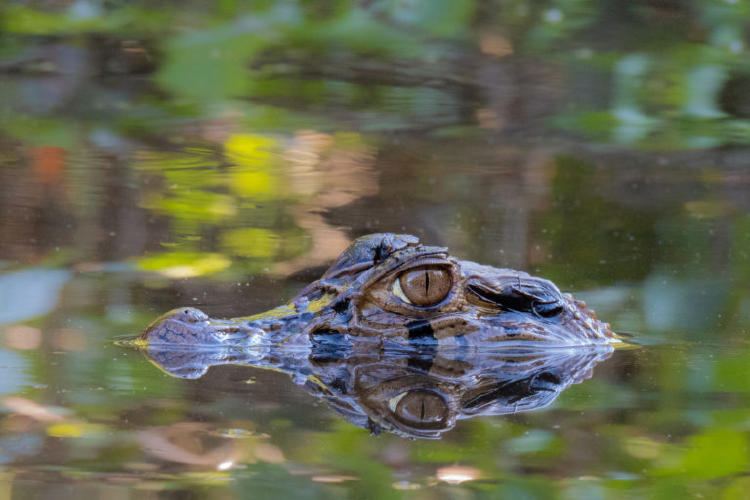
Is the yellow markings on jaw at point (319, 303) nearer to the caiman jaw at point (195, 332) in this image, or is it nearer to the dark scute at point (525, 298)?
the caiman jaw at point (195, 332)

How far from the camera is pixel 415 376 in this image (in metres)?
2.49

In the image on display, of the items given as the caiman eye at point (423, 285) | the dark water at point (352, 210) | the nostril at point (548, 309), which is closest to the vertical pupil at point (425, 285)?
the caiman eye at point (423, 285)

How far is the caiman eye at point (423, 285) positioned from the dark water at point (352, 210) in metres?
0.43

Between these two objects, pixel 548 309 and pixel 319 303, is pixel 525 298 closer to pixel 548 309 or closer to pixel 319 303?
pixel 548 309

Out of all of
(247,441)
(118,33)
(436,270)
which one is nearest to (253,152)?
(118,33)

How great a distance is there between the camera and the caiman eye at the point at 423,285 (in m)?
2.67

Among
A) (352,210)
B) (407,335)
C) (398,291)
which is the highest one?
(398,291)

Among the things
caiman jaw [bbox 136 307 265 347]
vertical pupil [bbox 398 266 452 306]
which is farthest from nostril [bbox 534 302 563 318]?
caiman jaw [bbox 136 307 265 347]

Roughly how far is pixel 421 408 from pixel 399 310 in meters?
0.52

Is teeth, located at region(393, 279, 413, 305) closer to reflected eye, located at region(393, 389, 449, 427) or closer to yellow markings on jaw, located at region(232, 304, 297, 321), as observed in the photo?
yellow markings on jaw, located at region(232, 304, 297, 321)

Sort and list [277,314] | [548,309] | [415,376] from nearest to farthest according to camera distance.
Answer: [415,376] → [277,314] → [548,309]

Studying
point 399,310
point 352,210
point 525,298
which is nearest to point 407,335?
point 399,310

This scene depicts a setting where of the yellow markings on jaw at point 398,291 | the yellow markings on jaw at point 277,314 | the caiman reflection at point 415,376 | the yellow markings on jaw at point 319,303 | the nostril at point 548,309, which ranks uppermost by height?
the yellow markings on jaw at point 398,291

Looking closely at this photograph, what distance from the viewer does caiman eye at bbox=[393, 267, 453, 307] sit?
2.67 metres
